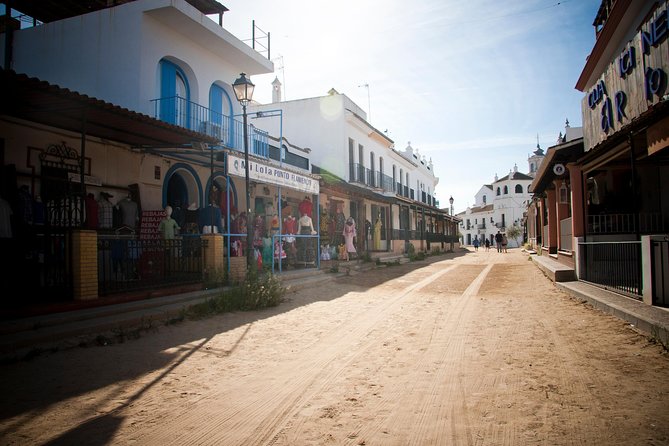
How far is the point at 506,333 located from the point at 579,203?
21.2 feet

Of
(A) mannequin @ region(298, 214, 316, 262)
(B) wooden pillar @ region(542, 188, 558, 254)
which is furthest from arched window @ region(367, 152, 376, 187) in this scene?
(A) mannequin @ region(298, 214, 316, 262)

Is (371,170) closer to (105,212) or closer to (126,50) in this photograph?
(126,50)

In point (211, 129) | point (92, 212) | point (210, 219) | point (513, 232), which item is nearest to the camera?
point (92, 212)

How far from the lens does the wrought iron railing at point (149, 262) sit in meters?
7.62

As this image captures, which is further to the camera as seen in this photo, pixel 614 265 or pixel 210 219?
pixel 210 219

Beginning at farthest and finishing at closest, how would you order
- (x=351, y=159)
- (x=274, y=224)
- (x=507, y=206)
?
(x=507, y=206) → (x=351, y=159) → (x=274, y=224)

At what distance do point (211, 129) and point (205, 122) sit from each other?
42 centimetres

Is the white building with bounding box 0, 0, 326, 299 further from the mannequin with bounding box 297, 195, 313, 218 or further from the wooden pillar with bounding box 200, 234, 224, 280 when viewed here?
the mannequin with bounding box 297, 195, 313, 218

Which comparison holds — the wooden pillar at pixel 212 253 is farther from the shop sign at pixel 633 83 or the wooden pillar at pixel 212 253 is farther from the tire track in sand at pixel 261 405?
the shop sign at pixel 633 83

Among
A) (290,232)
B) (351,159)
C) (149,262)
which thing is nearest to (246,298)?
(149,262)

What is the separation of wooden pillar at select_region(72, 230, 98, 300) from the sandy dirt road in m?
1.57

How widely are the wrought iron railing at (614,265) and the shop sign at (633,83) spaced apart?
236cm

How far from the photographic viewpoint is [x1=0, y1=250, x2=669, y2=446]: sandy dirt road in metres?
2.75

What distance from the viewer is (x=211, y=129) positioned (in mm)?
12383
